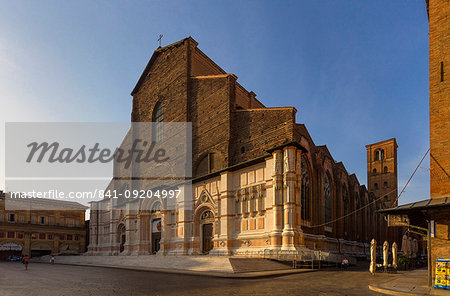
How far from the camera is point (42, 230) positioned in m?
58.0

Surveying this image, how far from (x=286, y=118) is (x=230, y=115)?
18.5ft

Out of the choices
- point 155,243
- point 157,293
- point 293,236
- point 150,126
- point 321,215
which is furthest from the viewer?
point 150,126

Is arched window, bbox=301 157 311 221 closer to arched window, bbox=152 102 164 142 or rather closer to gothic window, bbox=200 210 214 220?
gothic window, bbox=200 210 214 220

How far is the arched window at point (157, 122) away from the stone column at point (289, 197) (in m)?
18.4

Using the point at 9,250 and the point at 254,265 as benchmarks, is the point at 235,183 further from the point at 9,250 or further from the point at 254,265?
the point at 9,250

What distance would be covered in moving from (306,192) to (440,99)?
16.1m

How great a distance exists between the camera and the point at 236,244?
2791 cm

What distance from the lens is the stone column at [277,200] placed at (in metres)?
24.6

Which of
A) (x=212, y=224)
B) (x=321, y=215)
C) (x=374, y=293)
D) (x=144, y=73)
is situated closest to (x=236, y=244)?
(x=212, y=224)

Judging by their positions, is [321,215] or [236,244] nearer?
[236,244]

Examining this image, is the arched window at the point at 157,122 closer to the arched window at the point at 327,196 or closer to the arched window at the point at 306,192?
the arched window at the point at 306,192

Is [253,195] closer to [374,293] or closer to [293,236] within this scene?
[293,236]

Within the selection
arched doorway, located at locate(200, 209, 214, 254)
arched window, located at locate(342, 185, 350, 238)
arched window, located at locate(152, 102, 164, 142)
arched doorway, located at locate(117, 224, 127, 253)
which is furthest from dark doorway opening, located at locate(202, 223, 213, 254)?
arched doorway, located at locate(117, 224, 127, 253)

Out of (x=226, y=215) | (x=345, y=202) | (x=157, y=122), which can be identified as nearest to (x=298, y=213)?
(x=226, y=215)
